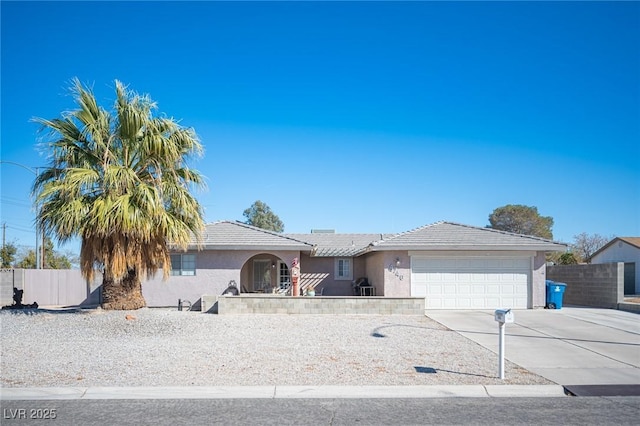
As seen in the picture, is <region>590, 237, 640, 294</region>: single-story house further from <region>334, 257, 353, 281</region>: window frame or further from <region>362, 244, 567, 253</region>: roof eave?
<region>334, 257, 353, 281</region>: window frame

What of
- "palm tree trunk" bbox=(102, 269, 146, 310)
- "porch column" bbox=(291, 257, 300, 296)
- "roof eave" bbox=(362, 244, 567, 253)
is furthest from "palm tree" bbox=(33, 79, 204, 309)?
"roof eave" bbox=(362, 244, 567, 253)

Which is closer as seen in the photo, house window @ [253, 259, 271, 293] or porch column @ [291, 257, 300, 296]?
porch column @ [291, 257, 300, 296]

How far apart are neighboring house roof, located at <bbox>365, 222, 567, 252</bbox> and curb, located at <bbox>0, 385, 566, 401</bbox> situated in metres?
12.5

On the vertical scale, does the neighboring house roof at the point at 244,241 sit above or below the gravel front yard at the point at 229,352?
above

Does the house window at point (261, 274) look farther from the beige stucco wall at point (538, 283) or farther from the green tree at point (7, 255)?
the green tree at point (7, 255)

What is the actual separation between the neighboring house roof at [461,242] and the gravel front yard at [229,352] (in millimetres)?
4629

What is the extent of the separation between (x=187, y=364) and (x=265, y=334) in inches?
161

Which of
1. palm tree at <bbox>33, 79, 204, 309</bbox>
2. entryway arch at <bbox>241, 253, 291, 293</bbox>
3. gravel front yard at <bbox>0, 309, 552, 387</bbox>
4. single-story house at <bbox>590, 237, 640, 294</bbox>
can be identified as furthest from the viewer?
single-story house at <bbox>590, 237, 640, 294</bbox>

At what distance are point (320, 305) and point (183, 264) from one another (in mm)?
6312

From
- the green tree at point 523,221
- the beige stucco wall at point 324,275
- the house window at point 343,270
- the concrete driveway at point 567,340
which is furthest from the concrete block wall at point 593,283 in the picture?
the green tree at point 523,221

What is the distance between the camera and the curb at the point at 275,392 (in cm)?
793

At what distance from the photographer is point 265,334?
45.8 feet

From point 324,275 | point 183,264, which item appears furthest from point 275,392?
point 324,275

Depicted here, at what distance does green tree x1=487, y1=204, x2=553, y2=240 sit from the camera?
5938cm
